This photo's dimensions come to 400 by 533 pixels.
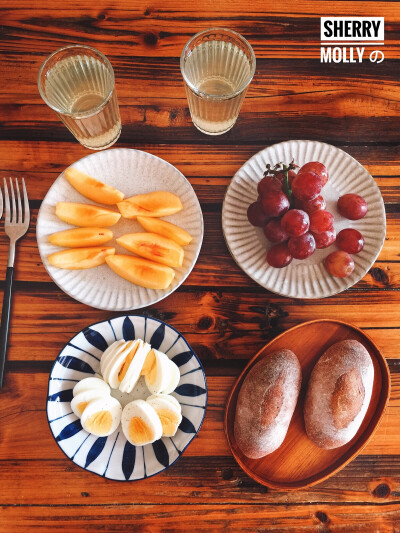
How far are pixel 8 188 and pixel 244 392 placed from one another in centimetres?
67

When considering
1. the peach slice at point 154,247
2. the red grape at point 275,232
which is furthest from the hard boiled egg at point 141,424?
the red grape at point 275,232

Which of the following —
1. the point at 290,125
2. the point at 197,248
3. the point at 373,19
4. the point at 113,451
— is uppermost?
the point at 373,19

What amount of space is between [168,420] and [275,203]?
45 centimetres

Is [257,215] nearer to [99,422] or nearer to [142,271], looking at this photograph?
[142,271]

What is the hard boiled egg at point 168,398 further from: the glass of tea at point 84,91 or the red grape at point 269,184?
the glass of tea at point 84,91

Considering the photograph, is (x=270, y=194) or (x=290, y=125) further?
(x=290, y=125)

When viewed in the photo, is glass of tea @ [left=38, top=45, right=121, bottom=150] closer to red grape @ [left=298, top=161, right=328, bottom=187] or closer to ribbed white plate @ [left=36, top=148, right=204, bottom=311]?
ribbed white plate @ [left=36, top=148, right=204, bottom=311]

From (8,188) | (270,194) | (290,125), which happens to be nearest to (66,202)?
(8,188)

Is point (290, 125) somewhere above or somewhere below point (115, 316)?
above

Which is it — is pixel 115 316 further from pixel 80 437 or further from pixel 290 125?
pixel 290 125

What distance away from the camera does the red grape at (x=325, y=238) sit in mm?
841

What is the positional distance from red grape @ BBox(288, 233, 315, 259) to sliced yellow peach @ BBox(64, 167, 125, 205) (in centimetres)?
36

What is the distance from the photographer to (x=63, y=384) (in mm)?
844

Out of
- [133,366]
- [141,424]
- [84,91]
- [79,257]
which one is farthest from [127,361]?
[84,91]
